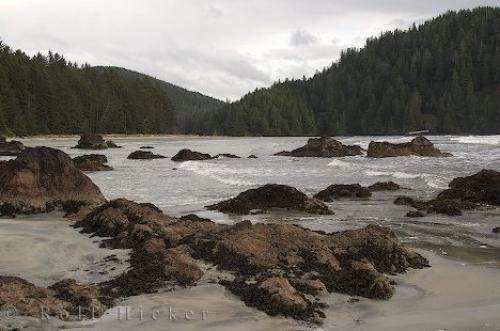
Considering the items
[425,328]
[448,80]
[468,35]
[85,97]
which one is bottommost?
[425,328]

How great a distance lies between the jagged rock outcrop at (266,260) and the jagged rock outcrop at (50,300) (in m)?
0.33

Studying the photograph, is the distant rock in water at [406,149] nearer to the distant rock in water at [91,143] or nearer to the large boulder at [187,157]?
the large boulder at [187,157]

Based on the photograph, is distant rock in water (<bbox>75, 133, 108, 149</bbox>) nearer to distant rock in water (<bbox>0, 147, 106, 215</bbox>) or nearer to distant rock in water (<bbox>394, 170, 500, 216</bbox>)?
distant rock in water (<bbox>0, 147, 106, 215</bbox>)

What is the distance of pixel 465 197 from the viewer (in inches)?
558

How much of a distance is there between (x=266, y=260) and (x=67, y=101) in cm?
8153

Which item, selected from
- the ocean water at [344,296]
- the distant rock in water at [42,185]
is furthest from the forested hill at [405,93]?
the distant rock in water at [42,185]

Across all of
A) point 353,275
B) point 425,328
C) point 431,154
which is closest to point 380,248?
point 353,275

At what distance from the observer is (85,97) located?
91062 mm

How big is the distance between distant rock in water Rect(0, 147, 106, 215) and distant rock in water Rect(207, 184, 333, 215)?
3153 millimetres

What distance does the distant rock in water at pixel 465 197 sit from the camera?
12562 mm

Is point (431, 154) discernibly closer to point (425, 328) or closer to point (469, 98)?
point (425, 328)

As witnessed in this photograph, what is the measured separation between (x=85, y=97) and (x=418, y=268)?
3557 inches

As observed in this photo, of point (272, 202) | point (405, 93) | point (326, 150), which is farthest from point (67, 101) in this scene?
point (405, 93)

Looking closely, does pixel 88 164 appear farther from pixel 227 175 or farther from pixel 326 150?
pixel 326 150
